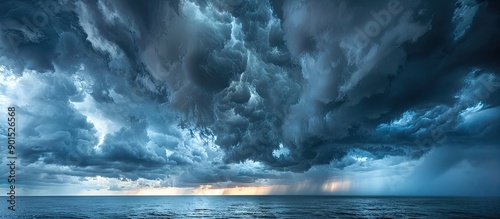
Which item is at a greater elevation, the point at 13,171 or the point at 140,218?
the point at 13,171

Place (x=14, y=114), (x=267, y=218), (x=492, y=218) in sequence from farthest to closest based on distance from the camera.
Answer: (x=267, y=218) → (x=492, y=218) → (x=14, y=114)

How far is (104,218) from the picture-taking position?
8575 cm

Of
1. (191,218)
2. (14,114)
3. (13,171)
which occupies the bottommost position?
(191,218)

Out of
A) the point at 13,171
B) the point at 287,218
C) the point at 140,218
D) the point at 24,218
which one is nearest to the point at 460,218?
the point at 287,218

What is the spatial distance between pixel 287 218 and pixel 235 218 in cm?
1545

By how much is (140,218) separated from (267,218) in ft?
127

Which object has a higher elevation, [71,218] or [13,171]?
[13,171]

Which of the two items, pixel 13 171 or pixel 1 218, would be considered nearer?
pixel 13 171

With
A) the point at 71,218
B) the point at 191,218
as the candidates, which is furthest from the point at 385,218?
the point at 71,218

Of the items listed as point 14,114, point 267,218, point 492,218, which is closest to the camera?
point 14,114

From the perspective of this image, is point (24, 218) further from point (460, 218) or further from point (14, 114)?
point (460, 218)

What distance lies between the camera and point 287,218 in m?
81.5

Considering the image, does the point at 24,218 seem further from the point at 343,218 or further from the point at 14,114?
the point at 343,218

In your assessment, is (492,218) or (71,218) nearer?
(492,218)
